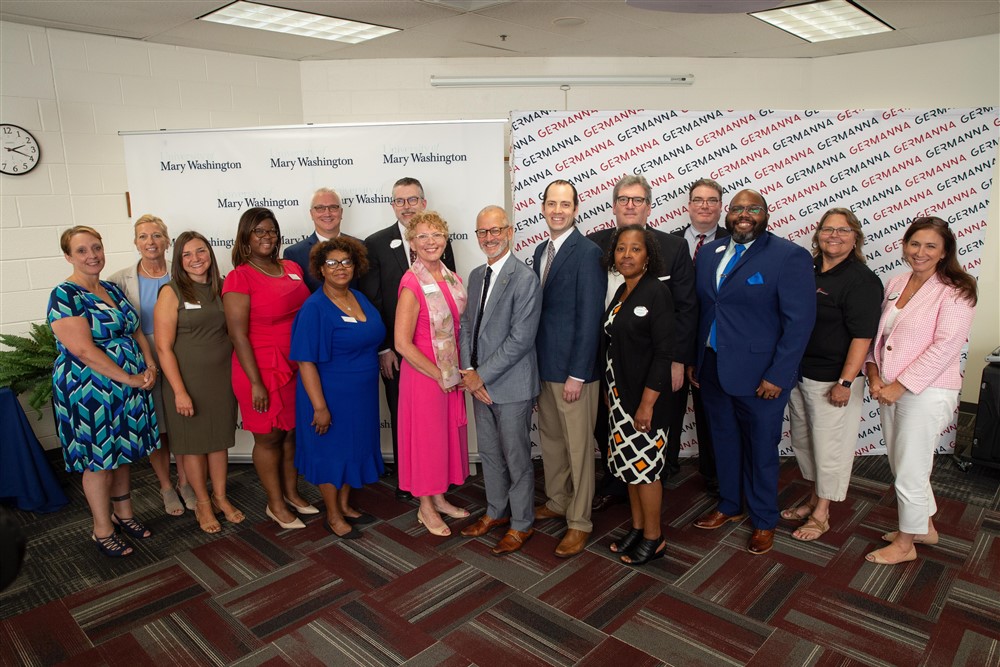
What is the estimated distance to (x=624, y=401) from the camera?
8.60 feet

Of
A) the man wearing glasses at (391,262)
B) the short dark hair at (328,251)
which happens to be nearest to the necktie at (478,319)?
the short dark hair at (328,251)

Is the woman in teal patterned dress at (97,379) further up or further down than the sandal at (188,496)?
further up

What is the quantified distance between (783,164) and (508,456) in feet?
8.09

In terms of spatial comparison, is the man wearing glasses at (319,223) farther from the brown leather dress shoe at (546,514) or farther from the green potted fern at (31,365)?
the brown leather dress shoe at (546,514)

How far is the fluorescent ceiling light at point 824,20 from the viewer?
4.21 meters

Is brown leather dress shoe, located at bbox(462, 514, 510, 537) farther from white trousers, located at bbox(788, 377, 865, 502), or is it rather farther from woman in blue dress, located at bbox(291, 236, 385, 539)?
white trousers, located at bbox(788, 377, 865, 502)

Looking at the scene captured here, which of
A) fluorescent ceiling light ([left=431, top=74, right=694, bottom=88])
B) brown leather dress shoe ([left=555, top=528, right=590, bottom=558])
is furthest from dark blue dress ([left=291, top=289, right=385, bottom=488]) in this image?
fluorescent ceiling light ([left=431, top=74, right=694, bottom=88])

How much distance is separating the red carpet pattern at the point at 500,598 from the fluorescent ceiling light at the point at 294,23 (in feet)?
10.4

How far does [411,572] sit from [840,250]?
94.9 inches

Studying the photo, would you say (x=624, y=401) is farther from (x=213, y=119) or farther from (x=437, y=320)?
(x=213, y=119)

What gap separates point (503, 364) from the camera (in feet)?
8.75

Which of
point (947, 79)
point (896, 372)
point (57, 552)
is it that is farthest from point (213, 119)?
point (947, 79)

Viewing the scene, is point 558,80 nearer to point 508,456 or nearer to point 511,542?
point 508,456

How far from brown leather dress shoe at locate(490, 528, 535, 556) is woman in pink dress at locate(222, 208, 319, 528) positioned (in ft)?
3.87
